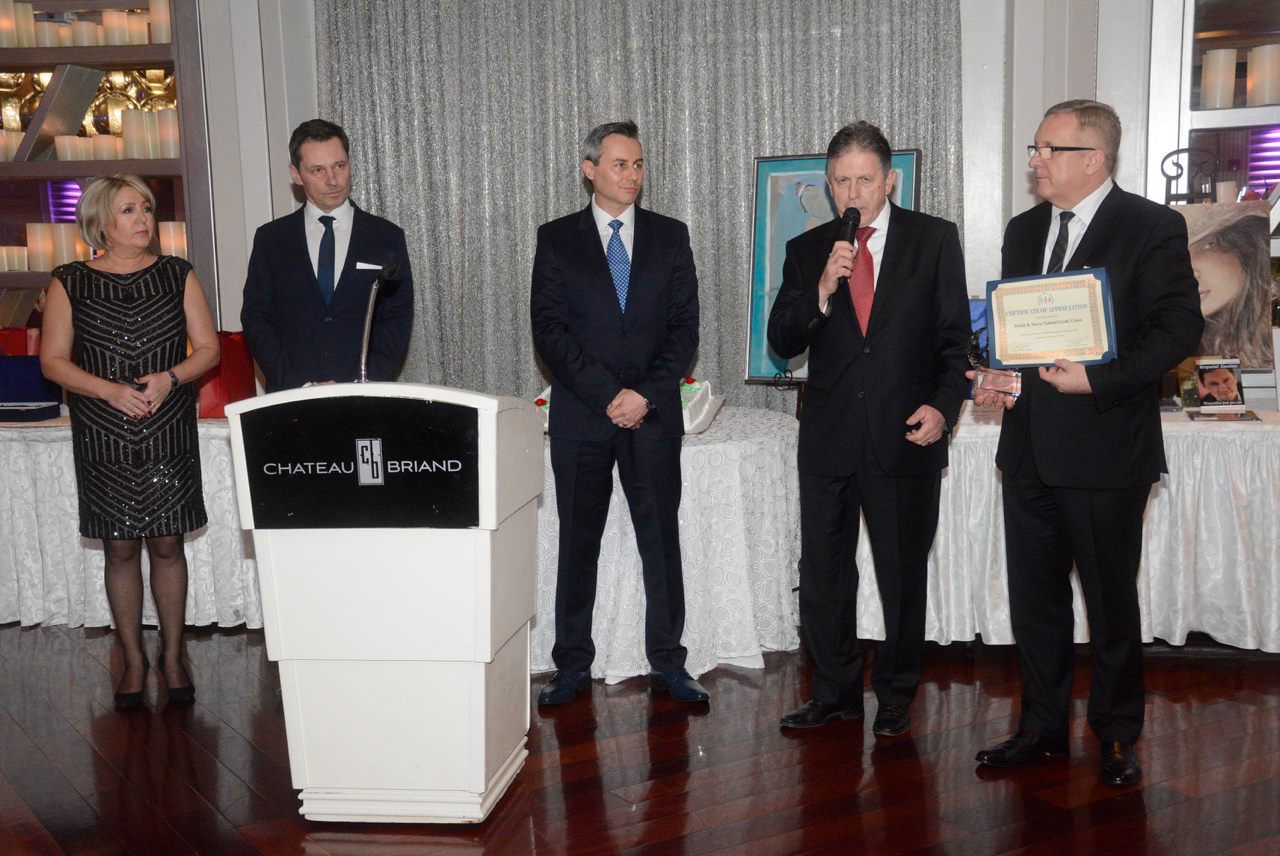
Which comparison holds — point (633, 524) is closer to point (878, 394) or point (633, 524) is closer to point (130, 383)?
point (878, 394)

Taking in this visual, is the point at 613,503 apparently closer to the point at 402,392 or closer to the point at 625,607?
the point at 625,607

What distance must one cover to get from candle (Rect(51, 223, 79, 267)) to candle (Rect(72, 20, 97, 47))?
84 cm

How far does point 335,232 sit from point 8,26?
284 centimetres

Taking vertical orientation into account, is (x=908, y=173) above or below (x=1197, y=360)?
above

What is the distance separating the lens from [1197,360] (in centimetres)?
399

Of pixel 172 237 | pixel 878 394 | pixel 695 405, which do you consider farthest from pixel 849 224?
pixel 172 237

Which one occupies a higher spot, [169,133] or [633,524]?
[169,133]

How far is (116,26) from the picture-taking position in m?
5.21

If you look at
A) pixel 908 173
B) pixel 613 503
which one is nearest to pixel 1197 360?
pixel 908 173

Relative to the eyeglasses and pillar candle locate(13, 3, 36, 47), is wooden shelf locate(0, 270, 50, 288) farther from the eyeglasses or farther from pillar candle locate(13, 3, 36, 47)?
the eyeglasses

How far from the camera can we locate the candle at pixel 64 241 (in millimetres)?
5285

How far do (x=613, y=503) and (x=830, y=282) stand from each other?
118 cm

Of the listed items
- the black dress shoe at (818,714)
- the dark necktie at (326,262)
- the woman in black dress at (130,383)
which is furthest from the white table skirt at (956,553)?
the woman in black dress at (130,383)

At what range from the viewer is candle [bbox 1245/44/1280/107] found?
14.5 ft
